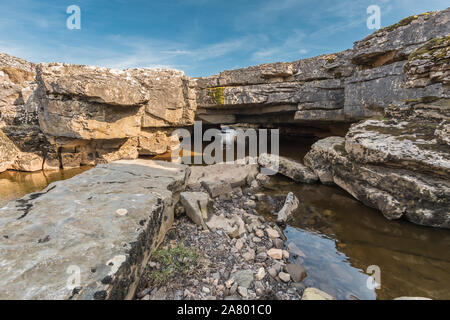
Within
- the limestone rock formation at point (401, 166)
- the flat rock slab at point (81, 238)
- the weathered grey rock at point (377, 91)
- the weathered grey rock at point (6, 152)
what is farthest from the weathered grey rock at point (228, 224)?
the weathered grey rock at point (6, 152)

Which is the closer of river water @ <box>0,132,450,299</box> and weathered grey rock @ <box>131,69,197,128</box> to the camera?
river water @ <box>0,132,450,299</box>

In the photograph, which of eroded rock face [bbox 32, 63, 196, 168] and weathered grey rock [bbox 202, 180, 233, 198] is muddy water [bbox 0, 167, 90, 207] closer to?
eroded rock face [bbox 32, 63, 196, 168]

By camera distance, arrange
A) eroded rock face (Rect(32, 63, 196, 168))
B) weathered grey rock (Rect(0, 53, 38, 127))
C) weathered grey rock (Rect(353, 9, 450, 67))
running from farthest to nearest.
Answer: weathered grey rock (Rect(0, 53, 38, 127)), eroded rock face (Rect(32, 63, 196, 168)), weathered grey rock (Rect(353, 9, 450, 67))

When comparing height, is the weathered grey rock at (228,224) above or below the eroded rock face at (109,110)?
below

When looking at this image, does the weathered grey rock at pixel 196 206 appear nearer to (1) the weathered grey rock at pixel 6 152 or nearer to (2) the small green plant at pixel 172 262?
(2) the small green plant at pixel 172 262

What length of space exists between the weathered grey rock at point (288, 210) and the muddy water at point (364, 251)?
0.14 m

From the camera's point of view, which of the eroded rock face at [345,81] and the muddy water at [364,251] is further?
the eroded rock face at [345,81]

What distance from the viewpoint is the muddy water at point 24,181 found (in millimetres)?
6492

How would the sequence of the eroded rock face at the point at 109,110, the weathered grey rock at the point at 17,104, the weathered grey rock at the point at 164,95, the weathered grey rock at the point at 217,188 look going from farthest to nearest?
the weathered grey rock at the point at 164,95
the weathered grey rock at the point at 17,104
the eroded rock face at the point at 109,110
the weathered grey rock at the point at 217,188

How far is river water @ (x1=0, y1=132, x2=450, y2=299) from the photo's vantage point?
2.64 m

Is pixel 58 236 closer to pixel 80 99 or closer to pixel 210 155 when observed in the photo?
pixel 80 99

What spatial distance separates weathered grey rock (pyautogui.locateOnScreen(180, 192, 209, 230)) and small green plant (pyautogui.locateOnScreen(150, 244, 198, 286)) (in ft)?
2.46

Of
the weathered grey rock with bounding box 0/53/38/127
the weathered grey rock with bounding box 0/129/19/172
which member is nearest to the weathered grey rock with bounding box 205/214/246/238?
the weathered grey rock with bounding box 0/129/19/172
